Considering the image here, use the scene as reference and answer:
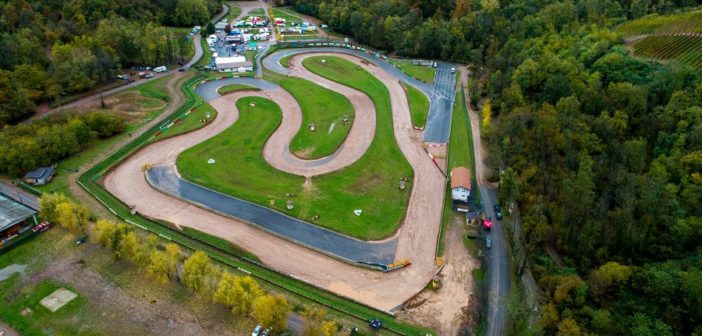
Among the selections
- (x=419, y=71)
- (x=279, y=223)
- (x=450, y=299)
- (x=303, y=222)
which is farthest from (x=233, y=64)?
(x=450, y=299)

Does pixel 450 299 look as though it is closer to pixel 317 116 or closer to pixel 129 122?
pixel 317 116

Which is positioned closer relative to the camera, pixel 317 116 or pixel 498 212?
pixel 498 212

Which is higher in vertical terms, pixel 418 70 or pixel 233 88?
pixel 418 70

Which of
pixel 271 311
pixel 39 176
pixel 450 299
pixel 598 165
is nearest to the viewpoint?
pixel 271 311

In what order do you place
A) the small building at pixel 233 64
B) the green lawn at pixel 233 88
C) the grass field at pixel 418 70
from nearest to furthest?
the green lawn at pixel 233 88 < the grass field at pixel 418 70 < the small building at pixel 233 64

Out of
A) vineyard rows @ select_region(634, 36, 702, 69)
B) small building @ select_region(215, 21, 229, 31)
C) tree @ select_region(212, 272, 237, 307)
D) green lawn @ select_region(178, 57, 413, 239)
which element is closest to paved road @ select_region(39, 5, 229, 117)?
small building @ select_region(215, 21, 229, 31)

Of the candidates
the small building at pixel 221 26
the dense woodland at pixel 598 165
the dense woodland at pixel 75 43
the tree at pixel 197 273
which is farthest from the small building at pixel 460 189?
the small building at pixel 221 26

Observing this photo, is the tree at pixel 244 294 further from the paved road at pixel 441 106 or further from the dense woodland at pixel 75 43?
the dense woodland at pixel 75 43

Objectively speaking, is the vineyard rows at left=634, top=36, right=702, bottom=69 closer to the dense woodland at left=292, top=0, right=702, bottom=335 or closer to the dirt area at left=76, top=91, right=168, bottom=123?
the dense woodland at left=292, top=0, right=702, bottom=335
